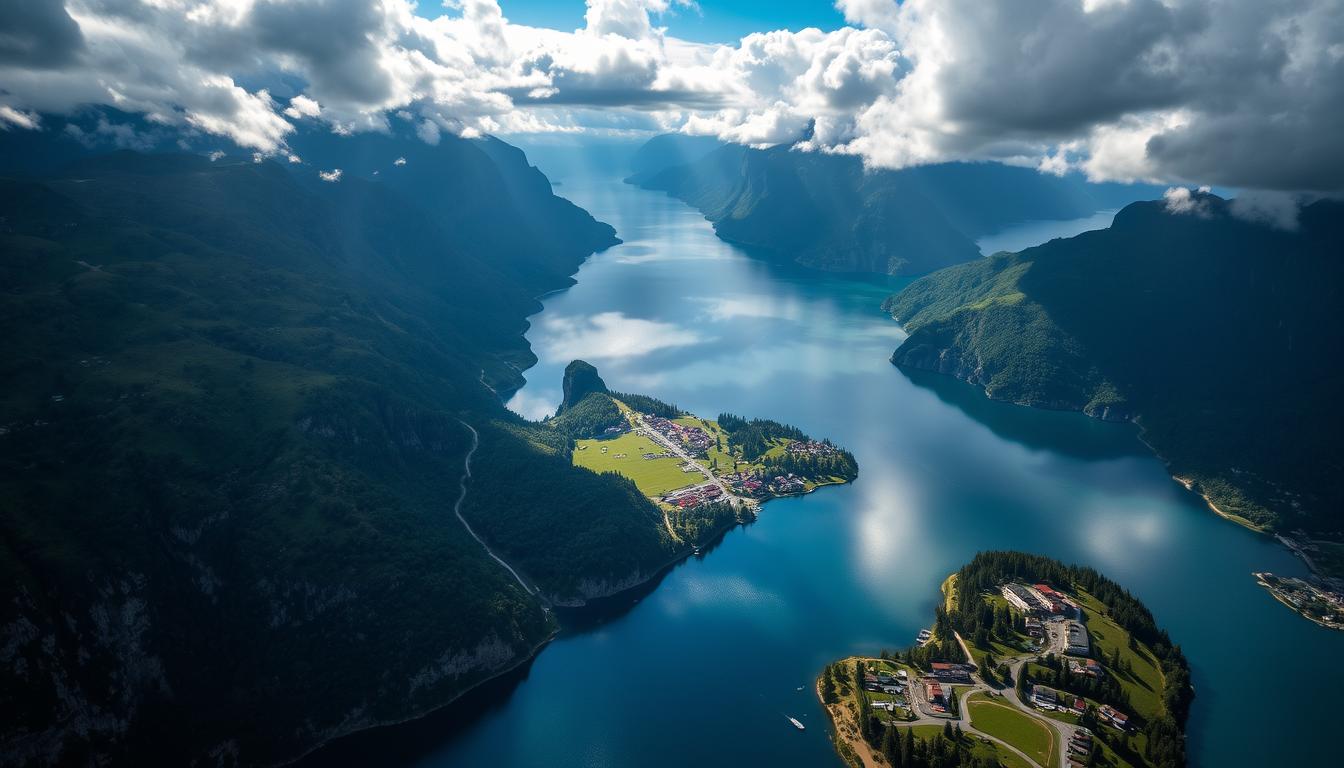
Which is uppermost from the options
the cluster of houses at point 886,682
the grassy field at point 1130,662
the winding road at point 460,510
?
the grassy field at point 1130,662

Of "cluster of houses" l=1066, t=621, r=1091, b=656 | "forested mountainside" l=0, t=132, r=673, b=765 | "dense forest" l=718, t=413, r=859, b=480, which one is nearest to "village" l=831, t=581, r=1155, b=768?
"cluster of houses" l=1066, t=621, r=1091, b=656

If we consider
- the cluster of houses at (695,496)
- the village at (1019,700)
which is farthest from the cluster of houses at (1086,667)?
the cluster of houses at (695,496)

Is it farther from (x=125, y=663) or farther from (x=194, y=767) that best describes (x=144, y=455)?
(x=194, y=767)

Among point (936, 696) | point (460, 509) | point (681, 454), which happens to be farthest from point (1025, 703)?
point (460, 509)

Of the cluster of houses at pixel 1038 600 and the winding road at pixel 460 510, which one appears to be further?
the winding road at pixel 460 510

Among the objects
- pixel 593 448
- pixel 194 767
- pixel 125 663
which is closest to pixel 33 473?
pixel 125 663

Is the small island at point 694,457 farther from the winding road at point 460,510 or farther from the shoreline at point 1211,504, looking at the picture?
the shoreline at point 1211,504

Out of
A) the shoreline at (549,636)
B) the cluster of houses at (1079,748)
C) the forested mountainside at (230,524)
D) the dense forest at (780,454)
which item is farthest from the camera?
the dense forest at (780,454)

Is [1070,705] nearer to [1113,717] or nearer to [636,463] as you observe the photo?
[1113,717]

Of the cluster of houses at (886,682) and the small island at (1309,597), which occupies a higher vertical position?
the cluster of houses at (886,682)
